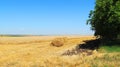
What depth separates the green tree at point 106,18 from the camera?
3416 cm

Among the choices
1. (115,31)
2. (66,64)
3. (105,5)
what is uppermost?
(105,5)

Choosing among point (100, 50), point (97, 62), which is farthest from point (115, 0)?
point (97, 62)

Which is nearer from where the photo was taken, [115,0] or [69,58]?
[69,58]

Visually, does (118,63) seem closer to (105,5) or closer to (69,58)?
(69,58)

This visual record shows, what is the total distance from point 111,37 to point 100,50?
657 centimetres

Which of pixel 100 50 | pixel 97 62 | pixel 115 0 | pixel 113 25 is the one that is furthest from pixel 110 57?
pixel 115 0

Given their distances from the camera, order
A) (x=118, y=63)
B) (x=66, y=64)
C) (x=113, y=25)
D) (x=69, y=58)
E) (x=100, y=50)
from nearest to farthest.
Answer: (x=118, y=63), (x=66, y=64), (x=69, y=58), (x=100, y=50), (x=113, y=25)

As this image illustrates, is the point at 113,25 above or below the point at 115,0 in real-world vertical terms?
below

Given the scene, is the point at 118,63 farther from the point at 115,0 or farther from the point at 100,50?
the point at 115,0

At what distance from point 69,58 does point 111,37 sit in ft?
34.8

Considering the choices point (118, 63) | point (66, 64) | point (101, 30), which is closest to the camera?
point (118, 63)

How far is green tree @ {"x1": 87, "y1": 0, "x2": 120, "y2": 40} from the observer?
34156mm

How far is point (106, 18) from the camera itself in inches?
1395

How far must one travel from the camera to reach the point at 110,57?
1062 inches
